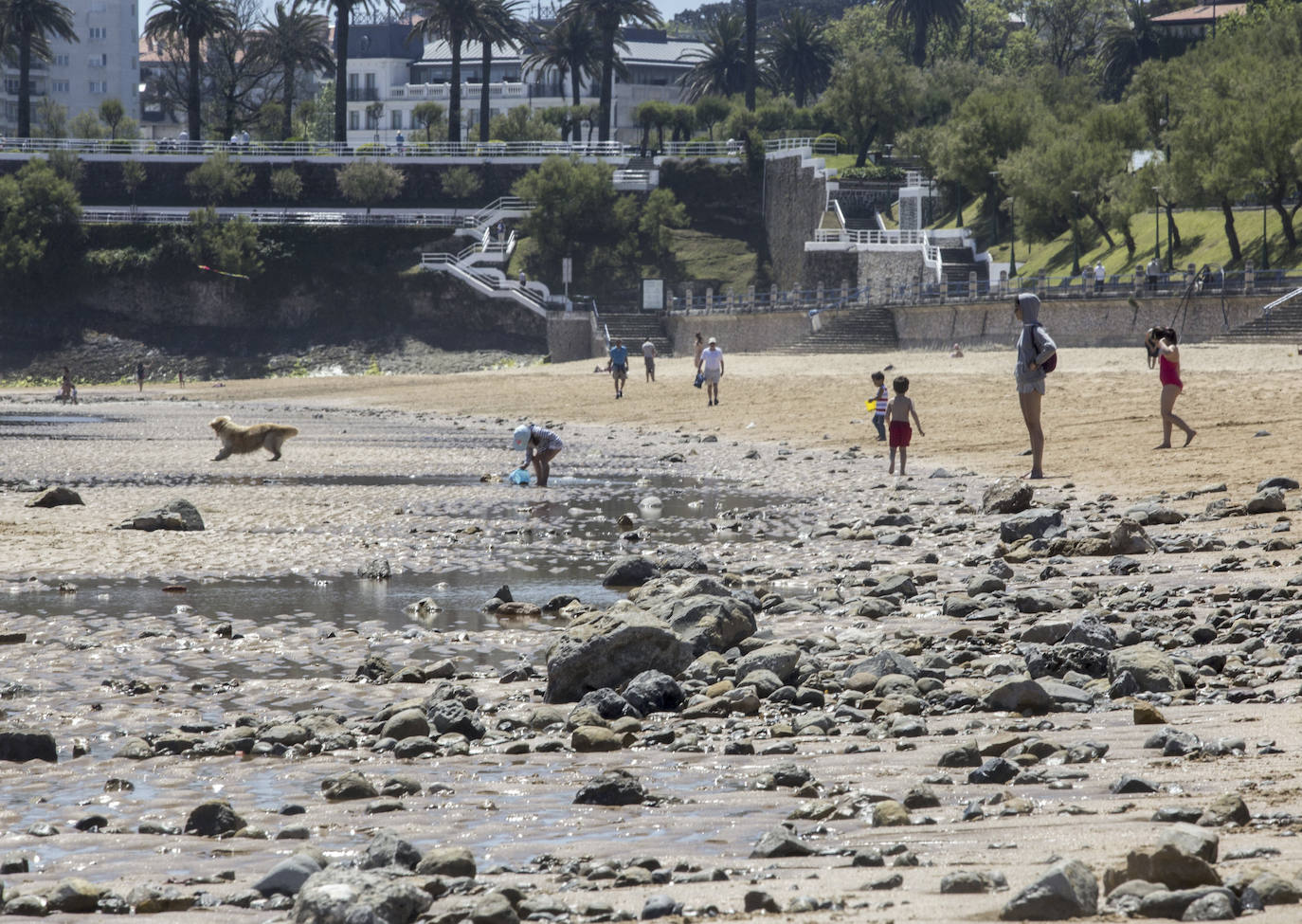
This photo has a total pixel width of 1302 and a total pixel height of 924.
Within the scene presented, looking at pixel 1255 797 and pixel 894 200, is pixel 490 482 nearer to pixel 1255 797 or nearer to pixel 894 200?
pixel 1255 797

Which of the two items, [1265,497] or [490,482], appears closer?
[1265,497]

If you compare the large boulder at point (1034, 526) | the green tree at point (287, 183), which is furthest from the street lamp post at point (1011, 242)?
the large boulder at point (1034, 526)

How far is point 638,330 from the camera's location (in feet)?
229

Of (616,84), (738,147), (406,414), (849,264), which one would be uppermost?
(616,84)

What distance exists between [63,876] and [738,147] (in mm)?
85422

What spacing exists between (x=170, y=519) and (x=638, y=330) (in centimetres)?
5552

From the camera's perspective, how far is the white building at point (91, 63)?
137500 mm

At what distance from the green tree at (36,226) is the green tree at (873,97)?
142 ft

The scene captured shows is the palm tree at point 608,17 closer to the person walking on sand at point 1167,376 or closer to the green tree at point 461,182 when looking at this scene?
the green tree at point 461,182

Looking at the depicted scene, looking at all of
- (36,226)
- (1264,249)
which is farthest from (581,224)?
(1264,249)

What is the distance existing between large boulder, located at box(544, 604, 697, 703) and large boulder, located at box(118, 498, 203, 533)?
7961 mm

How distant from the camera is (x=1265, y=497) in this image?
481 inches

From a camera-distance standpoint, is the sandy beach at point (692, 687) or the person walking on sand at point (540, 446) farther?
the person walking on sand at point (540, 446)

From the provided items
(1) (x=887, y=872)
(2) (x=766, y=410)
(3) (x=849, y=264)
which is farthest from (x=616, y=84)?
(1) (x=887, y=872)
